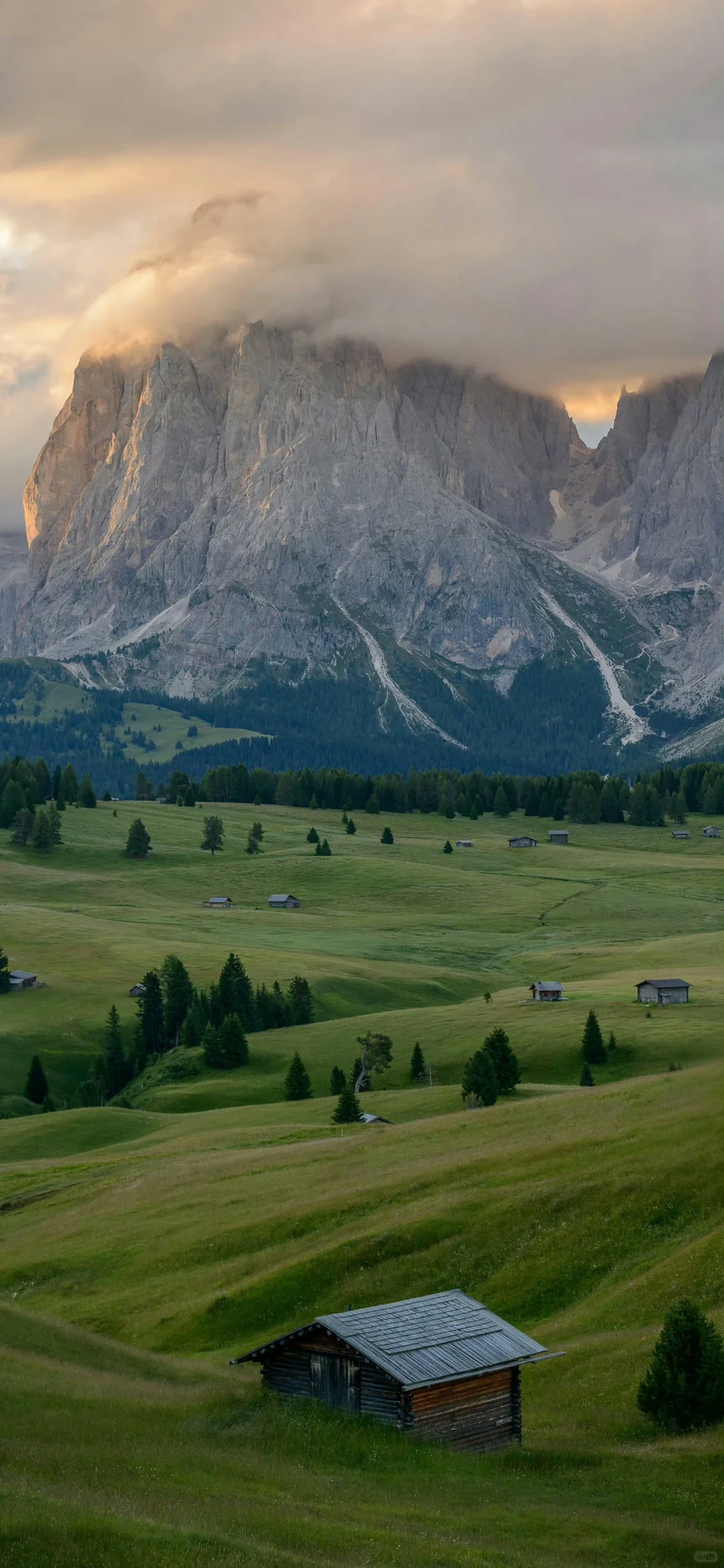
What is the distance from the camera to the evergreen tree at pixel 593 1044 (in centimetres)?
10181

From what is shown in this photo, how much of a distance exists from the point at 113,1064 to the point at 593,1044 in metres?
40.7

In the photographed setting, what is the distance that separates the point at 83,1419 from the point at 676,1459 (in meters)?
14.9

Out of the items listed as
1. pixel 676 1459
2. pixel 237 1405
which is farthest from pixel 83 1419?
pixel 676 1459

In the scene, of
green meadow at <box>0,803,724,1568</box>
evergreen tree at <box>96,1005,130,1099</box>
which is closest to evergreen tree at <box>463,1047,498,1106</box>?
green meadow at <box>0,803,724,1568</box>

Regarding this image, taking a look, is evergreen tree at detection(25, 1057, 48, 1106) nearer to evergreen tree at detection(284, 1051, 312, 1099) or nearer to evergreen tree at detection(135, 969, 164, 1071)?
evergreen tree at detection(135, 969, 164, 1071)

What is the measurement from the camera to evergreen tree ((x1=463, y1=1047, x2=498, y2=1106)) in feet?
292

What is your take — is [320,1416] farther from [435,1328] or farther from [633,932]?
[633,932]

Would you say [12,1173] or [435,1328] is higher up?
[435,1328]

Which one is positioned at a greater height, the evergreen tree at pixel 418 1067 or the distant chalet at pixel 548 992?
the distant chalet at pixel 548 992

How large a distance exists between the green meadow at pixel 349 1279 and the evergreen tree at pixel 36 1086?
208 centimetres

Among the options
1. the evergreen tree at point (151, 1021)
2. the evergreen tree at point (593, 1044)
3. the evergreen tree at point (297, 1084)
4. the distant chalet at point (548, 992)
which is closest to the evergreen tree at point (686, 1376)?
the evergreen tree at point (593, 1044)

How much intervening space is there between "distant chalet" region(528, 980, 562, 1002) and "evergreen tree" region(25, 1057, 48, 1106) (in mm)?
38360

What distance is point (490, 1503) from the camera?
122 ft

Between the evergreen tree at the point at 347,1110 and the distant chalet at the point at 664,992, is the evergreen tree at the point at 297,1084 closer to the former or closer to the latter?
the evergreen tree at the point at 347,1110
